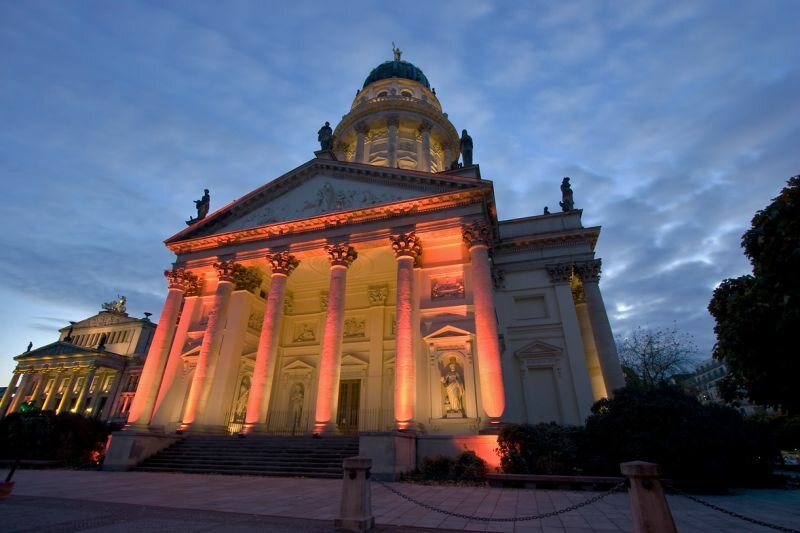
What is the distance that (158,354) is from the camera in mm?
19578

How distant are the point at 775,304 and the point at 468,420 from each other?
1037 cm

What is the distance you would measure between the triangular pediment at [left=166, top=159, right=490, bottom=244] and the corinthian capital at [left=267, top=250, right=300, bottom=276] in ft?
6.28

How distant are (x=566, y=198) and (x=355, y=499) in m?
23.4

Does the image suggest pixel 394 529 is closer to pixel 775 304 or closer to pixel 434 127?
pixel 775 304

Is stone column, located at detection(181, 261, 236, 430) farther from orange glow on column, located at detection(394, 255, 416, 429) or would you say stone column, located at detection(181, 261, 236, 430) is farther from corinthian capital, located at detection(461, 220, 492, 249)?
corinthian capital, located at detection(461, 220, 492, 249)

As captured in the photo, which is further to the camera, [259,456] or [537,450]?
[259,456]

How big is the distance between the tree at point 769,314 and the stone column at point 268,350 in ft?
53.8

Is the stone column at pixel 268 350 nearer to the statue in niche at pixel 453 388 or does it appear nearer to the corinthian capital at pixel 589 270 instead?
the statue in niche at pixel 453 388

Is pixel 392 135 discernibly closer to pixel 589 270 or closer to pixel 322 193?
pixel 322 193

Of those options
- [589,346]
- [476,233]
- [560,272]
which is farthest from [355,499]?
[589,346]

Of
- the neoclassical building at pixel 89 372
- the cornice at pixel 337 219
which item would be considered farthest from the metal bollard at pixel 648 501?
the neoclassical building at pixel 89 372

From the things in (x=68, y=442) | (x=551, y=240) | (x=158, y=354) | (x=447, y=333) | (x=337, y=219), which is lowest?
(x=68, y=442)

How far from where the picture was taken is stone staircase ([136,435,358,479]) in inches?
516

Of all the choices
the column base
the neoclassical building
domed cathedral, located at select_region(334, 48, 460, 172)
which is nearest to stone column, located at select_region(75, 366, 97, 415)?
the neoclassical building
